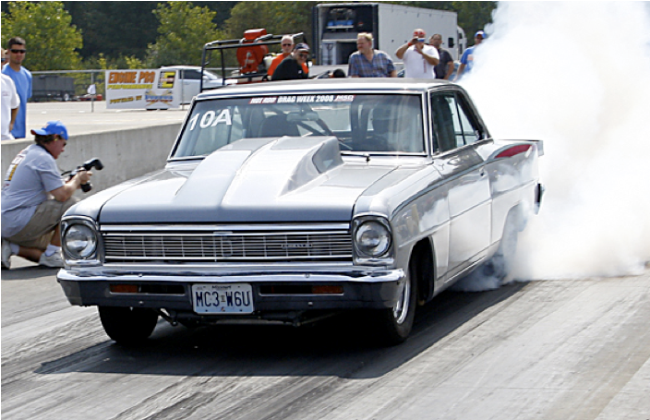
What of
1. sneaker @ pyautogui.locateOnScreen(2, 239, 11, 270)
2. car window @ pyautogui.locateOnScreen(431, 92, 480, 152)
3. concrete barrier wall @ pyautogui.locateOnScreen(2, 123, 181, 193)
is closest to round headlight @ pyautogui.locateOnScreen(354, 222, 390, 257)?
car window @ pyautogui.locateOnScreen(431, 92, 480, 152)

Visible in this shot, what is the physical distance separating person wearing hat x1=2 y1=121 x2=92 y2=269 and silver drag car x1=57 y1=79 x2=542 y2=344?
2.40 meters

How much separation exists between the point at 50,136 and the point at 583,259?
4677 mm

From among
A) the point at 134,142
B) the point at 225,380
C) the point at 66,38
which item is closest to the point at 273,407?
the point at 225,380

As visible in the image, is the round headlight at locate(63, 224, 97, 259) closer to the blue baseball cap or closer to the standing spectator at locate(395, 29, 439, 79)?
the blue baseball cap

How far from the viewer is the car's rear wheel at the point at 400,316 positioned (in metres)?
5.23

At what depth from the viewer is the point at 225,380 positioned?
493 cm

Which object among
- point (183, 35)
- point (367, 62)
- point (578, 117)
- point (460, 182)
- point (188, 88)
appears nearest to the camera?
point (460, 182)

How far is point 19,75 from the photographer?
11.8 metres

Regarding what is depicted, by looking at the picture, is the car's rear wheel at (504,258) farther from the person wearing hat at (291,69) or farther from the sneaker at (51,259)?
the person wearing hat at (291,69)

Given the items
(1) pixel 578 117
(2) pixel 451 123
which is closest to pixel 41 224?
(2) pixel 451 123

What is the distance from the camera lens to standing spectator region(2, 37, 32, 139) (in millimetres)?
11469

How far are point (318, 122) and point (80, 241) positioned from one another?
71.1 inches

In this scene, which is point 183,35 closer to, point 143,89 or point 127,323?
point 143,89

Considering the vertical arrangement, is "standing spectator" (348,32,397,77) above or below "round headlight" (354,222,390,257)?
above
